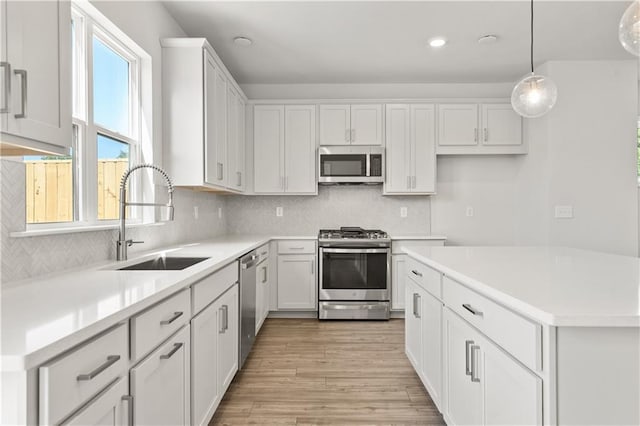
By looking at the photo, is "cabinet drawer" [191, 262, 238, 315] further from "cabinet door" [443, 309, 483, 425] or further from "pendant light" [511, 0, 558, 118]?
"pendant light" [511, 0, 558, 118]

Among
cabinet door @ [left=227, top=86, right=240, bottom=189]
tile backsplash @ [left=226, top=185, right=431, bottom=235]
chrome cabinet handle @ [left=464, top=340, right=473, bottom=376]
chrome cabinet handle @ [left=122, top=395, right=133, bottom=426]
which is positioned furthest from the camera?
tile backsplash @ [left=226, top=185, right=431, bottom=235]

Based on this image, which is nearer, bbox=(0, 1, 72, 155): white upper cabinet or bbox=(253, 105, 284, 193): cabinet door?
bbox=(0, 1, 72, 155): white upper cabinet

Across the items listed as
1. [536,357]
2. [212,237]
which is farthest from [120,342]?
[212,237]

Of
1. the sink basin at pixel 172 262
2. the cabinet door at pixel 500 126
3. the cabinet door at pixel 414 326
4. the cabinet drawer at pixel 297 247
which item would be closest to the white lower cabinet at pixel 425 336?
the cabinet door at pixel 414 326

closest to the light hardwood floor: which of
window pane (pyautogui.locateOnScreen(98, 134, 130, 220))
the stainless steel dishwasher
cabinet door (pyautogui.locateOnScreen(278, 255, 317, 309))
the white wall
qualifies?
the stainless steel dishwasher

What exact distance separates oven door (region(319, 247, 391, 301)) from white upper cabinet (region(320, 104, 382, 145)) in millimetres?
1306

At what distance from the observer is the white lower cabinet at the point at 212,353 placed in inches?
67.4

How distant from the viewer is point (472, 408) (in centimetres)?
154

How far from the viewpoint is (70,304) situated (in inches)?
42.8

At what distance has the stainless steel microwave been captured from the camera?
430cm

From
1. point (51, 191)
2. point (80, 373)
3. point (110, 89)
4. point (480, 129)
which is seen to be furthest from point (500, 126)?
point (80, 373)

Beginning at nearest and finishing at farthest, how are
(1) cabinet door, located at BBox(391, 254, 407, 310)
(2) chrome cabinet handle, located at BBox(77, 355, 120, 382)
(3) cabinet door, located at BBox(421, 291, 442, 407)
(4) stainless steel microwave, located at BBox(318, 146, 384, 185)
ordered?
(2) chrome cabinet handle, located at BBox(77, 355, 120, 382)
(3) cabinet door, located at BBox(421, 291, 442, 407)
(1) cabinet door, located at BBox(391, 254, 407, 310)
(4) stainless steel microwave, located at BBox(318, 146, 384, 185)

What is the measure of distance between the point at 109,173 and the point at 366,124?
288 centimetres

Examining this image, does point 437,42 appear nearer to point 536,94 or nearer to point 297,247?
point 536,94
